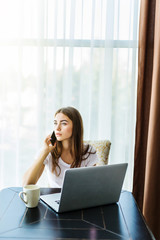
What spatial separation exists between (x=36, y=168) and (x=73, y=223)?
63 cm

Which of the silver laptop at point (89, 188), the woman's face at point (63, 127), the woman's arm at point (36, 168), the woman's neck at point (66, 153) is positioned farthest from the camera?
the woman's neck at point (66, 153)

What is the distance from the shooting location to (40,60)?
2312 mm

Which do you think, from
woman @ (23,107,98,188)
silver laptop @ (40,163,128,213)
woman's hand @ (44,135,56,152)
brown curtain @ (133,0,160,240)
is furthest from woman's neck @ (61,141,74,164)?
brown curtain @ (133,0,160,240)

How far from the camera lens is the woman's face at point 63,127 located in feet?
5.55

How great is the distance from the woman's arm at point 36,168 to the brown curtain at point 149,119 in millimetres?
912

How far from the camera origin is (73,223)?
3.46ft

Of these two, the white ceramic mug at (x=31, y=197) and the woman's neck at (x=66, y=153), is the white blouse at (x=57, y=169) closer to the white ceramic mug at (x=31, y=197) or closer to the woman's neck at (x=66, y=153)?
the woman's neck at (x=66, y=153)

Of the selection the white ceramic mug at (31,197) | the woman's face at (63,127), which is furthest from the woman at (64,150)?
the white ceramic mug at (31,197)

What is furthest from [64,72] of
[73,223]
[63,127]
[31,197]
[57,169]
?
[73,223]

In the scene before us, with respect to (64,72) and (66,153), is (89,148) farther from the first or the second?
(64,72)

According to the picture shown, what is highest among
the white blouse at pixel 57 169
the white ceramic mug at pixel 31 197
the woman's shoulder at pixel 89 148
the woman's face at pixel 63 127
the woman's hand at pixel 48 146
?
the woman's face at pixel 63 127

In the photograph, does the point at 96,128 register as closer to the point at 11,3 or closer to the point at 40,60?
the point at 40,60

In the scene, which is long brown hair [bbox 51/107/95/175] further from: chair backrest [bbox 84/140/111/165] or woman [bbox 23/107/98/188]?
chair backrest [bbox 84/140/111/165]

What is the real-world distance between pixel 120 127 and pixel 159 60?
2.17 ft
